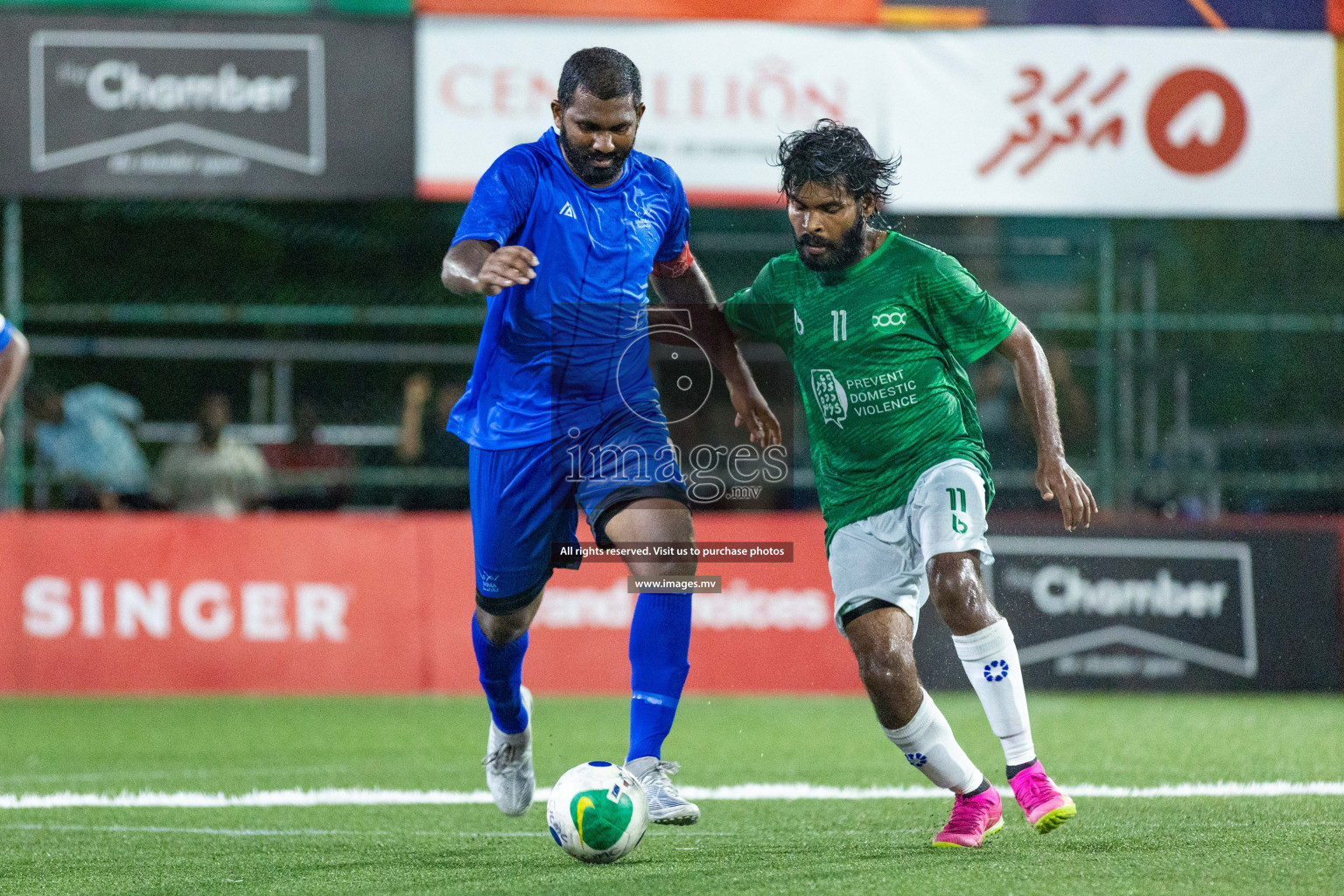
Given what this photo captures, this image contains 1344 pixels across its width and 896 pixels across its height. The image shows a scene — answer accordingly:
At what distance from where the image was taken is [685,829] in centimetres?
555

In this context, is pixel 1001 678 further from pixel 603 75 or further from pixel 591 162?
pixel 603 75

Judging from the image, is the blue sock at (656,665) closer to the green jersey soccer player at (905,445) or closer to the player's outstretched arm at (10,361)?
the green jersey soccer player at (905,445)

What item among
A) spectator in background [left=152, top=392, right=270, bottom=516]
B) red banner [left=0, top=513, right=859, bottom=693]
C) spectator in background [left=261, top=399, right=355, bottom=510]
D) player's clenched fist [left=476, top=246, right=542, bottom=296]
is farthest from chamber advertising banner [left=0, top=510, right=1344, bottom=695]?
player's clenched fist [left=476, top=246, right=542, bottom=296]

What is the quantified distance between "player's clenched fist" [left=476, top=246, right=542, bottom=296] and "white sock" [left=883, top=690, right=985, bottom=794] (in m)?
1.71

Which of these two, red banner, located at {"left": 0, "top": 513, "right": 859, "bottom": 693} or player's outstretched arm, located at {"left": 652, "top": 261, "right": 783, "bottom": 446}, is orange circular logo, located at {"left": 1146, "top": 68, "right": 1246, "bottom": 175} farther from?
player's outstretched arm, located at {"left": 652, "top": 261, "right": 783, "bottom": 446}

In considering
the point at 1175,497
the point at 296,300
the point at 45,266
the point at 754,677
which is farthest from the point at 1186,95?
the point at 45,266

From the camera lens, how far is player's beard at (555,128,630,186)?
5.16 m

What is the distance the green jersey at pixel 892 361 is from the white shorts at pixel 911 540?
5 centimetres

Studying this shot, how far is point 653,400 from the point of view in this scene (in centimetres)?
535

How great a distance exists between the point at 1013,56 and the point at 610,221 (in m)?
7.24

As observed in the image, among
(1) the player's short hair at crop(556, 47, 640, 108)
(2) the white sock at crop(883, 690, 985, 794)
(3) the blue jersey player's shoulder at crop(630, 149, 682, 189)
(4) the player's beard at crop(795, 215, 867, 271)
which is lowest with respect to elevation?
(2) the white sock at crop(883, 690, 985, 794)

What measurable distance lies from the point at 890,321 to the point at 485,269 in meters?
1.24

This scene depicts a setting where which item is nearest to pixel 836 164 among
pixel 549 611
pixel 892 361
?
pixel 892 361

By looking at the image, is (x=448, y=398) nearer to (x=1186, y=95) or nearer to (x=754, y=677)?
(x=754, y=677)
